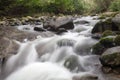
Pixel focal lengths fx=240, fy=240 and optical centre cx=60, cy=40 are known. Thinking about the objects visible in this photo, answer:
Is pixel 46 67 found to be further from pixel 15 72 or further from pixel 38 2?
pixel 38 2

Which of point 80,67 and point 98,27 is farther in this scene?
point 98,27

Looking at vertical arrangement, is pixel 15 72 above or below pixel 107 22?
below

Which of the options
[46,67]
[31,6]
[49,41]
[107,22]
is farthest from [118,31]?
[31,6]

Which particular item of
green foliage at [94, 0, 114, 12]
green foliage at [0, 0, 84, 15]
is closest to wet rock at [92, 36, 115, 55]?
green foliage at [0, 0, 84, 15]

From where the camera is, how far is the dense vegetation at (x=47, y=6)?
17.5 meters

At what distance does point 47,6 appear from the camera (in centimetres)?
2083

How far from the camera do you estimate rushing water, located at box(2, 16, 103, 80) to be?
645cm

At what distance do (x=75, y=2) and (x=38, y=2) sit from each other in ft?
25.0

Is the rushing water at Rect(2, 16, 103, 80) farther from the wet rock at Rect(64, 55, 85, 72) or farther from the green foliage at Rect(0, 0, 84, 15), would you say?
the green foliage at Rect(0, 0, 84, 15)

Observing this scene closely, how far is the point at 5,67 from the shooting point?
723 centimetres

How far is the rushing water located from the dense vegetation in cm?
916

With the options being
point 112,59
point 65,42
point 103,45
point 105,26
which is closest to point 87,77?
point 112,59

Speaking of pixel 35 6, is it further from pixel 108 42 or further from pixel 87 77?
pixel 87 77

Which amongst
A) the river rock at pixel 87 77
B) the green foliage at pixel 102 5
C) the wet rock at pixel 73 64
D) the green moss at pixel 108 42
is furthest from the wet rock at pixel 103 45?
the green foliage at pixel 102 5
